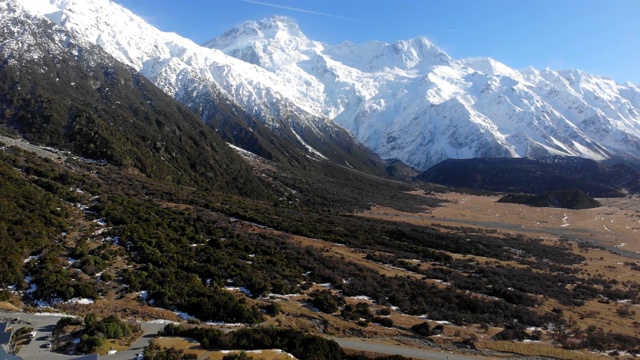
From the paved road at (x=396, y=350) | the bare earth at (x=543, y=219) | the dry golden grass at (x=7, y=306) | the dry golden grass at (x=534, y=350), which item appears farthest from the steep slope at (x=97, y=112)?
the dry golden grass at (x=534, y=350)

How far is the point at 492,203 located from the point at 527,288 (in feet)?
478

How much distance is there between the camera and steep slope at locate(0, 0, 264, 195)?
95625 millimetres

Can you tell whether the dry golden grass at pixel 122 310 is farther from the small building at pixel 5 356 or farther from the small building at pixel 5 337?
the small building at pixel 5 356

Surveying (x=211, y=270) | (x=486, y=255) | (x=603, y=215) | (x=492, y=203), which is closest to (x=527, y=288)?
(x=486, y=255)

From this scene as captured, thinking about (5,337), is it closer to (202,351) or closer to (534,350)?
(202,351)

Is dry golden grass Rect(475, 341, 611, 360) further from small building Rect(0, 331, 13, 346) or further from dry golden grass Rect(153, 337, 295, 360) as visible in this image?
small building Rect(0, 331, 13, 346)

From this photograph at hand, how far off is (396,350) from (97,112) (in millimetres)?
118032

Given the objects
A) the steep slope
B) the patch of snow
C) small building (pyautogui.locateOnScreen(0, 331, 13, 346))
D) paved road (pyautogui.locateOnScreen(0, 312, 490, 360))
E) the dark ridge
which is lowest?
paved road (pyautogui.locateOnScreen(0, 312, 490, 360))

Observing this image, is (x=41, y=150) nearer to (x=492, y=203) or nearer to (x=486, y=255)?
(x=486, y=255)

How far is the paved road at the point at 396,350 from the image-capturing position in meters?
29.2

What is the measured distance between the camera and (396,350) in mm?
29688

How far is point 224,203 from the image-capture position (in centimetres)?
8194

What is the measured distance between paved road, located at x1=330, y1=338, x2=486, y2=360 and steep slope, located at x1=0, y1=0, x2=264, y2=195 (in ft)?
246

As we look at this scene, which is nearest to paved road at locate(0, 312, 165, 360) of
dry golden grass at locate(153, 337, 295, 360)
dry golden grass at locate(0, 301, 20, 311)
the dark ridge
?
dry golden grass at locate(0, 301, 20, 311)
